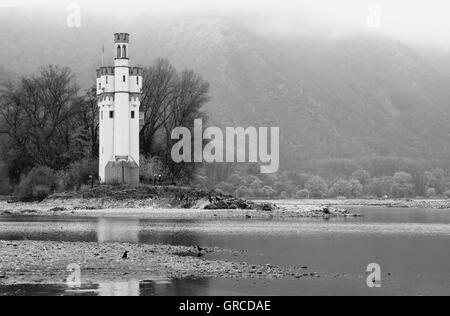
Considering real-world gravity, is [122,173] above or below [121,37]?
below

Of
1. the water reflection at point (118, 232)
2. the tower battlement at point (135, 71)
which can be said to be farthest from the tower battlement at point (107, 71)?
the water reflection at point (118, 232)

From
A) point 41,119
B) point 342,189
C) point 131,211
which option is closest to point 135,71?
point 41,119

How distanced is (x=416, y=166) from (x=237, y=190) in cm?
5768

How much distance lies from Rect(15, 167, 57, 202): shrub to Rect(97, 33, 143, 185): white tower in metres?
4.75

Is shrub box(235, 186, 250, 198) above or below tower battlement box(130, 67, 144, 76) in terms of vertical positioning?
below

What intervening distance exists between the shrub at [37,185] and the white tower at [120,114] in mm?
4750

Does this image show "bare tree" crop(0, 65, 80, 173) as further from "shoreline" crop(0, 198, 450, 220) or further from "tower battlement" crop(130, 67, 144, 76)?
"tower battlement" crop(130, 67, 144, 76)

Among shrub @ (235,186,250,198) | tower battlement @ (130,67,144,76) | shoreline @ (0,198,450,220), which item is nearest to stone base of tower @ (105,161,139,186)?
shoreline @ (0,198,450,220)

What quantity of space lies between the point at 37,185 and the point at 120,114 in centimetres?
1001

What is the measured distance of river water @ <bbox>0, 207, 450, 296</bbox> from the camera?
27781 millimetres

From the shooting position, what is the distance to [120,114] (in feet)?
290

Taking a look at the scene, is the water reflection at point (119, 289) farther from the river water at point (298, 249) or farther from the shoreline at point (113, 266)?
the shoreline at point (113, 266)

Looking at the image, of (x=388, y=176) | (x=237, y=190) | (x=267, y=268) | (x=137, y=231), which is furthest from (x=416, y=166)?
(x=267, y=268)

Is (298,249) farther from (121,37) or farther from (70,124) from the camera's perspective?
(70,124)
